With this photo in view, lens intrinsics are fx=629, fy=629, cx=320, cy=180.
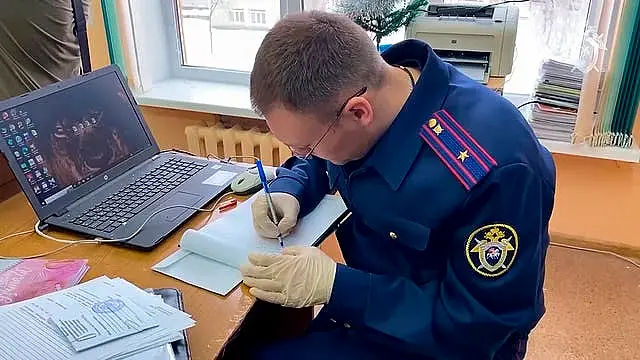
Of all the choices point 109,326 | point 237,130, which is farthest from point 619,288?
point 109,326

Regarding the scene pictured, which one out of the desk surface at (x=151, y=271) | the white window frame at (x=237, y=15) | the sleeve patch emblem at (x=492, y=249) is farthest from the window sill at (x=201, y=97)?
the sleeve patch emblem at (x=492, y=249)

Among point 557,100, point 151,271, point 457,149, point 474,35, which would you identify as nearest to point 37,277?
point 151,271

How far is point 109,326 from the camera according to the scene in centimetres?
90

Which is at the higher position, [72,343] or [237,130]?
[72,343]

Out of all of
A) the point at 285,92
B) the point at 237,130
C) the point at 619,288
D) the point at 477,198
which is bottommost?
the point at 619,288

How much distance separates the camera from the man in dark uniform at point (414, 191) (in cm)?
93

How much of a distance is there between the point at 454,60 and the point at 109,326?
160 centimetres

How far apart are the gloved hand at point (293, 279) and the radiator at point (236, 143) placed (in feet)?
4.80

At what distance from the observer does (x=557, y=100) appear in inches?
87.1

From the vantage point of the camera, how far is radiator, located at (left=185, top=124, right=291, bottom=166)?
2525mm

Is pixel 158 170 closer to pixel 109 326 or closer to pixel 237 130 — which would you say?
pixel 109 326

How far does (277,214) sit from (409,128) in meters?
0.34

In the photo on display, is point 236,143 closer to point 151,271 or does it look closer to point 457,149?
point 151,271

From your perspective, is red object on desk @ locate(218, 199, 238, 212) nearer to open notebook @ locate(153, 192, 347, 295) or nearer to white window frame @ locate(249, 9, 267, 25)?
open notebook @ locate(153, 192, 347, 295)
